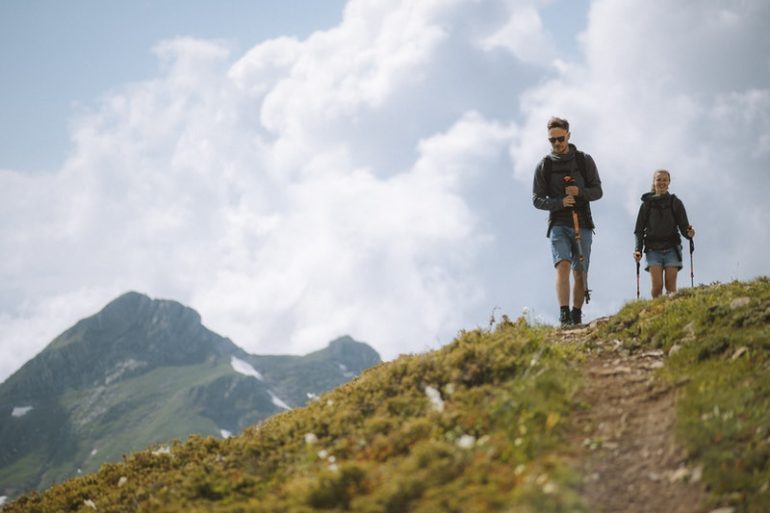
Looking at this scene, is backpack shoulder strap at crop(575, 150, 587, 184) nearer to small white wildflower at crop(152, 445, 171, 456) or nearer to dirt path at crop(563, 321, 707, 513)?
dirt path at crop(563, 321, 707, 513)

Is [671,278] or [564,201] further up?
[564,201]

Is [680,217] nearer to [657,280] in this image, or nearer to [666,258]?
[666,258]

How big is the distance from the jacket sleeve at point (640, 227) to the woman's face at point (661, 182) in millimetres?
489

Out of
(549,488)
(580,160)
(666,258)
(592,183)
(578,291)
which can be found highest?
(580,160)

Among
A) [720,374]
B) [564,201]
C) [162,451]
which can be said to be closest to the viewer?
[720,374]

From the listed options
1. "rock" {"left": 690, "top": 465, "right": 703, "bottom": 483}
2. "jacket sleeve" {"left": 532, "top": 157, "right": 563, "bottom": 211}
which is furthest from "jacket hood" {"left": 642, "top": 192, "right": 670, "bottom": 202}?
"rock" {"left": 690, "top": 465, "right": 703, "bottom": 483}

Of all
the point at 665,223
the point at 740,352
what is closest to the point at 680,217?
the point at 665,223

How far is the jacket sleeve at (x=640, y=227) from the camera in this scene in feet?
48.8

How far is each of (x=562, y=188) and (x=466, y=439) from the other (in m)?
7.22

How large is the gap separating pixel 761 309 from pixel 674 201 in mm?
6460

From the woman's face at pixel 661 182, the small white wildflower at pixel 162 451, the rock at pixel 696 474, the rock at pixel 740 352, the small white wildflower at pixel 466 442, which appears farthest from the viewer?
the woman's face at pixel 661 182

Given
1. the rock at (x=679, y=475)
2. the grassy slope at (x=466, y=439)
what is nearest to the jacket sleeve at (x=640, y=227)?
the grassy slope at (x=466, y=439)

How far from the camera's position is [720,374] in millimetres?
7023

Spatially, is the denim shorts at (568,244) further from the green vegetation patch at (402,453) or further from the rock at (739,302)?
the rock at (739,302)
